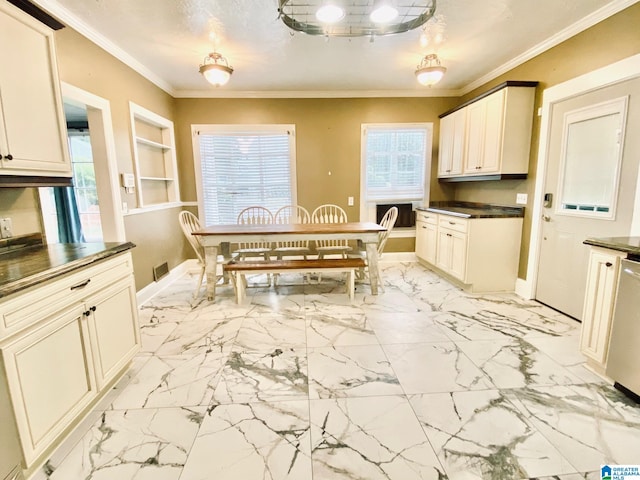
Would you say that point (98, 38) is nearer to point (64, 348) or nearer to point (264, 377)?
point (64, 348)

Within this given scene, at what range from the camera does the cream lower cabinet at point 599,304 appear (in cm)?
184

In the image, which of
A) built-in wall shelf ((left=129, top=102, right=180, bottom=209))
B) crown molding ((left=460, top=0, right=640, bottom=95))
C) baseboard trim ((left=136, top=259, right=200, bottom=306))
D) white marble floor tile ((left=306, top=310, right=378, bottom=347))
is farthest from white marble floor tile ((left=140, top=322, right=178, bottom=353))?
crown molding ((left=460, top=0, right=640, bottom=95))

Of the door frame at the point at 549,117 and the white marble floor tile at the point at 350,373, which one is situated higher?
the door frame at the point at 549,117

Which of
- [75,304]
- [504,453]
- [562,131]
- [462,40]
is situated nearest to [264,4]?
[462,40]

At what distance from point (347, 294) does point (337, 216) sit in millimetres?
1531

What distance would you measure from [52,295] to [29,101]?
3.80 feet

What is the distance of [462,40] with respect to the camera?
2.90 meters

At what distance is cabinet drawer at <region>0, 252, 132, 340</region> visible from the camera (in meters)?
1.21

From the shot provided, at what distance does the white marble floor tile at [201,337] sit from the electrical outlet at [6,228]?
4.06 feet

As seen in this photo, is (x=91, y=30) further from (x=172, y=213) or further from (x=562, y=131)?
(x=562, y=131)

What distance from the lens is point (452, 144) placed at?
165 inches

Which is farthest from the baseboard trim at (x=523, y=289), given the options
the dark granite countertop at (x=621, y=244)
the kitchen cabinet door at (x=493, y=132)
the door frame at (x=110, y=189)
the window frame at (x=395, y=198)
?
the door frame at (x=110, y=189)

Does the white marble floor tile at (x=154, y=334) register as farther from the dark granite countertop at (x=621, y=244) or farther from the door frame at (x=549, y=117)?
the door frame at (x=549, y=117)

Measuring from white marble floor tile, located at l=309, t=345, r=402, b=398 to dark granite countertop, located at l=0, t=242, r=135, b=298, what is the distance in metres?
1.49
